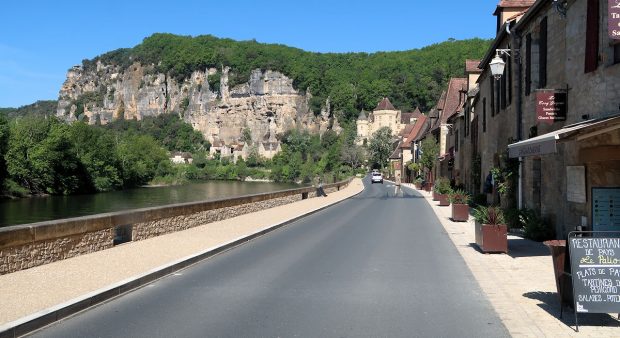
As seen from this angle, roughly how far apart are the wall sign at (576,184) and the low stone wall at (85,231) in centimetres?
1001

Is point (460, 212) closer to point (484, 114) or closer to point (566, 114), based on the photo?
point (484, 114)

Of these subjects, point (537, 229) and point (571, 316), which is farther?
point (537, 229)

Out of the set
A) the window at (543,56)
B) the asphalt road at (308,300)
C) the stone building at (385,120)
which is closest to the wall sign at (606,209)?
the asphalt road at (308,300)

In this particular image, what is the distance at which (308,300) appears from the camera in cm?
802

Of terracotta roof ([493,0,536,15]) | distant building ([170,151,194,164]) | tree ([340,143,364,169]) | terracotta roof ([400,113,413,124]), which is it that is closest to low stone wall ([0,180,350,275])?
terracotta roof ([493,0,536,15])

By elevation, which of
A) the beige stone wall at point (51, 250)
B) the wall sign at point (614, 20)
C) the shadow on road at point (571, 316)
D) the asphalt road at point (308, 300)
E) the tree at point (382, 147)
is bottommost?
the asphalt road at point (308, 300)

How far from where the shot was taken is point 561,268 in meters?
6.97

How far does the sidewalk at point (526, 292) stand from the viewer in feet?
21.2

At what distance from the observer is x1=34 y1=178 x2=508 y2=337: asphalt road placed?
6.52m

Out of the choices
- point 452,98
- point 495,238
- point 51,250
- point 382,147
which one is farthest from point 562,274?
point 382,147

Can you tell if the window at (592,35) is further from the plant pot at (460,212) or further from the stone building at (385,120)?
the stone building at (385,120)

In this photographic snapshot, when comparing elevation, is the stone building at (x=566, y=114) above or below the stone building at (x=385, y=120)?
below

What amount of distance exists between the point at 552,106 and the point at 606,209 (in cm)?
294

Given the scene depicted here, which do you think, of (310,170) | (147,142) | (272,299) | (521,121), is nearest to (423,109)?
(310,170)
